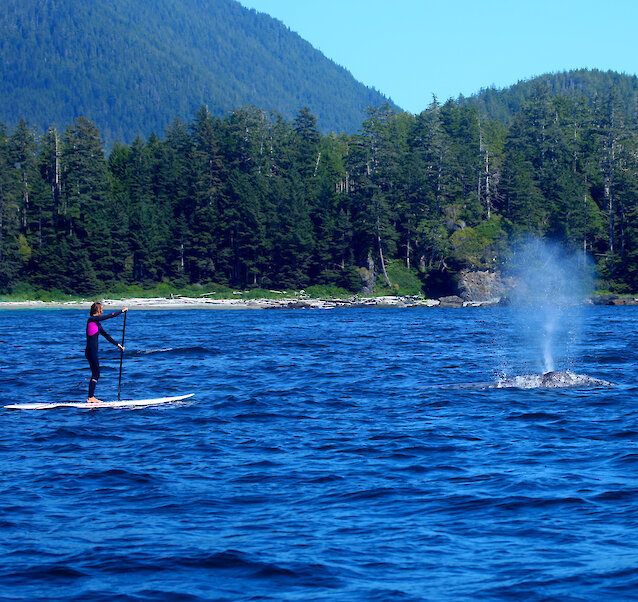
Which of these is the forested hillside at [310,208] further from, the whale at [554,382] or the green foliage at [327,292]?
the whale at [554,382]

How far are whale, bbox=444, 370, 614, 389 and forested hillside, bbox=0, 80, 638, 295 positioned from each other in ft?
212

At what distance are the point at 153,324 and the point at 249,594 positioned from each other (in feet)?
143

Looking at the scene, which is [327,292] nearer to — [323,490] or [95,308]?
[95,308]

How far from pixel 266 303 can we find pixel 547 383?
57.1m

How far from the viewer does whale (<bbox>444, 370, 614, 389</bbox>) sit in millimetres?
19453

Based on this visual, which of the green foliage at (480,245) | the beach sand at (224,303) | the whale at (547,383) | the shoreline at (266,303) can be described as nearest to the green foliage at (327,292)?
the beach sand at (224,303)

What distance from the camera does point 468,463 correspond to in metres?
12.0

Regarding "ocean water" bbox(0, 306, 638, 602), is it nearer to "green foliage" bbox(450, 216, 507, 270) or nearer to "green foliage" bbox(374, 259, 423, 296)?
"green foliage" bbox(450, 216, 507, 270)

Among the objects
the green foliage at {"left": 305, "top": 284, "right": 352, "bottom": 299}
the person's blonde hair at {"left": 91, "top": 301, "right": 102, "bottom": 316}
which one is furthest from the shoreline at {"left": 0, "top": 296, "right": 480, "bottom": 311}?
the person's blonde hair at {"left": 91, "top": 301, "right": 102, "bottom": 316}

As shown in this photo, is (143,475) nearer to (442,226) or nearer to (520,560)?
(520,560)

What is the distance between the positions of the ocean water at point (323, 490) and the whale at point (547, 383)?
1.24 ft

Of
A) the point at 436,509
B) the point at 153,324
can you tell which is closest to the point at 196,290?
the point at 153,324

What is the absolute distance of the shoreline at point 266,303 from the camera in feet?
241

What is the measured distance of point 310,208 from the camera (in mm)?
94312
